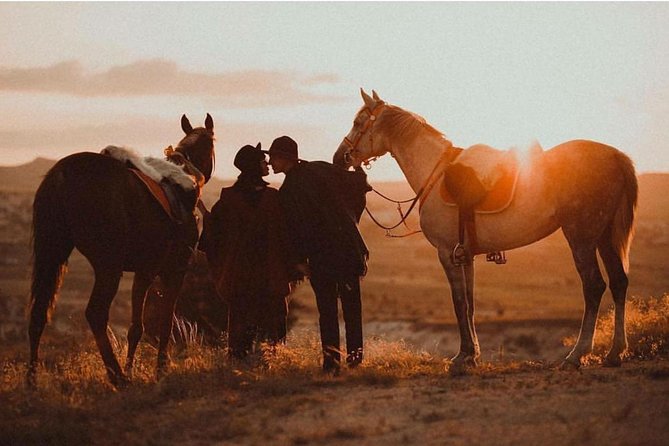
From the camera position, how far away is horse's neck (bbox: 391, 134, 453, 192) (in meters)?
10.2

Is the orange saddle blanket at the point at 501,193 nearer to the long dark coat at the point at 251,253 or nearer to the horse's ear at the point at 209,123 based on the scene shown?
the long dark coat at the point at 251,253

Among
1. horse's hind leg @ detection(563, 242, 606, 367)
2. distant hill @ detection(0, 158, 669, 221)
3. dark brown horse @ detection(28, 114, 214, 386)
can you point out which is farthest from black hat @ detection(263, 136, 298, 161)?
distant hill @ detection(0, 158, 669, 221)

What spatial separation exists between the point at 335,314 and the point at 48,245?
3.00m

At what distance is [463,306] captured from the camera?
9.71m

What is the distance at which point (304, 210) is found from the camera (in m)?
9.12

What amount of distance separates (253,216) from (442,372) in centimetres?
260

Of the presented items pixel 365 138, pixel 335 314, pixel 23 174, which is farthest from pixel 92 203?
pixel 23 174

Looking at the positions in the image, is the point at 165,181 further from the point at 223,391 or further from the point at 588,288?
the point at 588,288

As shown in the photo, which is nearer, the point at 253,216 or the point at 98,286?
the point at 98,286

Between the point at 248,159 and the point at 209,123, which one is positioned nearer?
the point at 248,159

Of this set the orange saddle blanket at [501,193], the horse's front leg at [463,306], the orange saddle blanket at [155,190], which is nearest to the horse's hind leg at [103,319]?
the orange saddle blanket at [155,190]

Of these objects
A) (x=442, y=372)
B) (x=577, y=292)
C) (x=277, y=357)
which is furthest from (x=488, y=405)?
(x=577, y=292)

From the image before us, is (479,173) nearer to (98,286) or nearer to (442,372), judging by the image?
(442,372)

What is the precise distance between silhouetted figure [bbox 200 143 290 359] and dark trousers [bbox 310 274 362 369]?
55 cm
